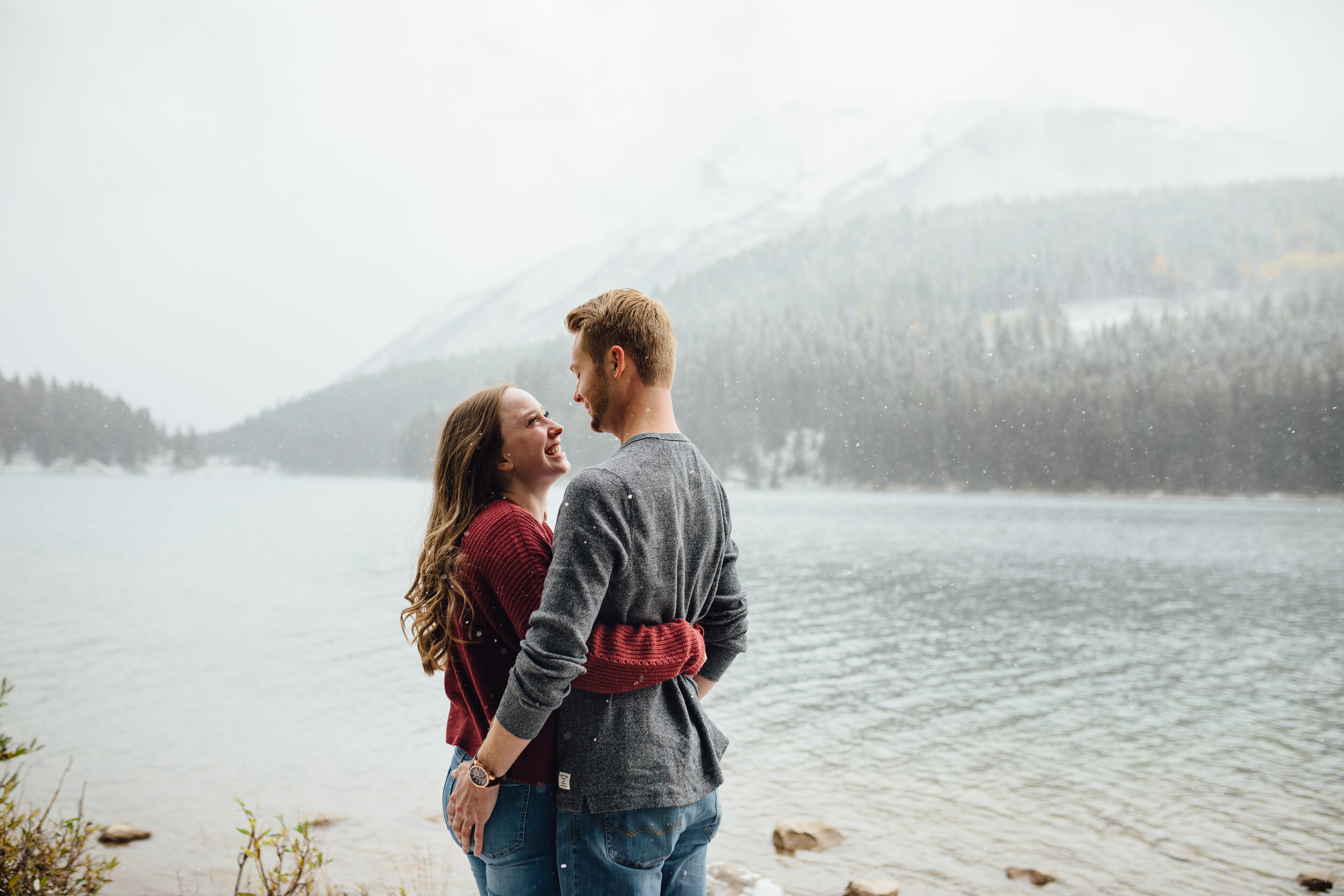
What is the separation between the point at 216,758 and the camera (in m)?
10.0

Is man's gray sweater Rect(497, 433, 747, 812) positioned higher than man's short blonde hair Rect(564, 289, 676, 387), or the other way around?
man's short blonde hair Rect(564, 289, 676, 387)

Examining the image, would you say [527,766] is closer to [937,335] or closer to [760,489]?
[760,489]

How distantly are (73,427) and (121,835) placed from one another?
8389 cm

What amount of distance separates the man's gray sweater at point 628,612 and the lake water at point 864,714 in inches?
35.6

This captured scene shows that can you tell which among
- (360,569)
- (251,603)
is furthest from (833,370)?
(251,603)

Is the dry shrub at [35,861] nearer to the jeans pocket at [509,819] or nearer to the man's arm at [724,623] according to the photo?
the jeans pocket at [509,819]

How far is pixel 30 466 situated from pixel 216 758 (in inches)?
4082

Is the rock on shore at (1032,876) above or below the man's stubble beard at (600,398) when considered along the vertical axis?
below

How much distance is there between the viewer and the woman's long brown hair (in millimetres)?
1511

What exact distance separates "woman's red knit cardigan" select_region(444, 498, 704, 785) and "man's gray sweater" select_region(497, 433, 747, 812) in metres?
0.04

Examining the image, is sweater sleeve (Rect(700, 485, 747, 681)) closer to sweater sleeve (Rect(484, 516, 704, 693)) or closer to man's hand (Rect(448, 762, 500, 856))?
sweater sleeve (Rect(484, 516, 704, 693))

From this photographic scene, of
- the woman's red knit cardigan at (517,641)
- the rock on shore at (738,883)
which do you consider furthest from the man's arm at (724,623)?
the rock on shore at (738,883)

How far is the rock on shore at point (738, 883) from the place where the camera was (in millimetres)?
5273

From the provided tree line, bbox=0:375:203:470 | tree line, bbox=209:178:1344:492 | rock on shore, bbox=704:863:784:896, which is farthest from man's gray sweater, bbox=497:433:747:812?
tree line, bbox=0:375:203:470
